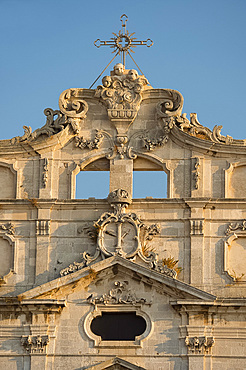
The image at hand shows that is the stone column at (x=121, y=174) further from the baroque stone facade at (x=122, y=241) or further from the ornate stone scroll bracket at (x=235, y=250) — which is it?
the ornate stone scroll bracket at (x=235, y=250)

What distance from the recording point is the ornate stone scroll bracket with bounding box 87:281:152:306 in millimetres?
35969

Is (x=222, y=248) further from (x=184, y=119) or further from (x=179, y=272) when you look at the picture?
(x=184, y=119)

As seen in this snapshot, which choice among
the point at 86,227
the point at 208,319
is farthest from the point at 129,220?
the point at 208,319

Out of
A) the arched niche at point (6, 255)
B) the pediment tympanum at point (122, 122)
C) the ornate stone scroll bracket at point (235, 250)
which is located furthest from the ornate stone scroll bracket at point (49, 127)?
the ornate stone scroll bracket at point (235, 250)

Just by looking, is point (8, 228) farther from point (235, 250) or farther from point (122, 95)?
point (235, 250)

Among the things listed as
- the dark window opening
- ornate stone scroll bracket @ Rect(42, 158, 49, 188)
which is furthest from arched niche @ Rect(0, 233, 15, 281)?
the dark window opening

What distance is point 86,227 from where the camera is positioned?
3681 cm

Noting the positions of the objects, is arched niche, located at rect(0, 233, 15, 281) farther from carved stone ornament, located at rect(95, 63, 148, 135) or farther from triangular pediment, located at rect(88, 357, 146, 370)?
carved stone ornament, located at rect(95, 63, 148, 135)

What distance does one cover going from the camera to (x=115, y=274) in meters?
36.2

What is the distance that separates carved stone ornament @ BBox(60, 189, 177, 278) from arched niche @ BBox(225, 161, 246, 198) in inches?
91.6

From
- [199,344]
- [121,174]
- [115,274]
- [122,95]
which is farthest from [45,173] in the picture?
[199,344]

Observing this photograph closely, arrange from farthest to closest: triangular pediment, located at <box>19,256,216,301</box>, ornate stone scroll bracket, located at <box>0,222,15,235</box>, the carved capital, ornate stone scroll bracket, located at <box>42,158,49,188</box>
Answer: the carved capital → ornate stone scroll bracket, located at <box>42,158,49,188</box> → ornate stone scroll bracket, located at <box>0,222,15,235</box> → triangular pediment, located at <box>19,256,216,301</box>

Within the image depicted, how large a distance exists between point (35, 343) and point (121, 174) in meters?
5.35

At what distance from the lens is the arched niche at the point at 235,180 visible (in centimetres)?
3719
